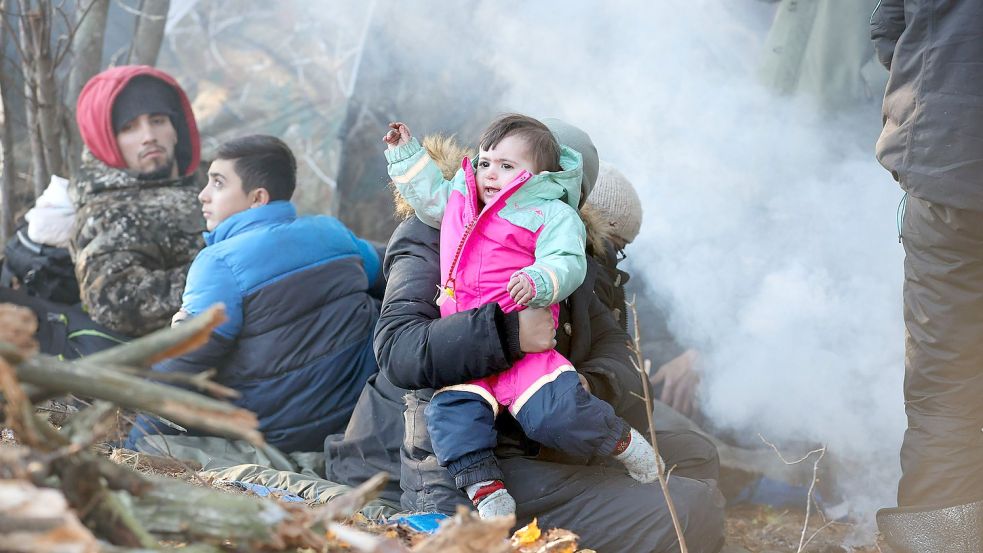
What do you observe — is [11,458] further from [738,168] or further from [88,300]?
[738,168]

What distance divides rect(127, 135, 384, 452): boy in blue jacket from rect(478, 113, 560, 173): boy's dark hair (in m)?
1.08

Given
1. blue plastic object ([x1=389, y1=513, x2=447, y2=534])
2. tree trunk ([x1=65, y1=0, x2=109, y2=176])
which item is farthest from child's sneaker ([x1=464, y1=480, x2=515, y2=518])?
tree trunk ([x1=65, y1=0, x2=109, y2=176])

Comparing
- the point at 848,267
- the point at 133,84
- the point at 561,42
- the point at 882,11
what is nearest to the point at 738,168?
the point at 848,267

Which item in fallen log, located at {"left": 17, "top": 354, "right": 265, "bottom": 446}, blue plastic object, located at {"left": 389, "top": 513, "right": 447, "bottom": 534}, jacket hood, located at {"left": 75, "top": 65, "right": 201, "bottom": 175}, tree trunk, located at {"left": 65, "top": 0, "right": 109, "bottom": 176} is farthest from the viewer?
tree trunk, located at {"left": 65, "top": 0, "right": 109, "bottom": 176}

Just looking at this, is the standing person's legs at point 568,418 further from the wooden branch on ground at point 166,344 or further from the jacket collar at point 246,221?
the jacket collar at point 246,221

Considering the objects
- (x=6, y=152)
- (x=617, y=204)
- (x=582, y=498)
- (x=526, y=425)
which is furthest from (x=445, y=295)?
(x=6, y=152)

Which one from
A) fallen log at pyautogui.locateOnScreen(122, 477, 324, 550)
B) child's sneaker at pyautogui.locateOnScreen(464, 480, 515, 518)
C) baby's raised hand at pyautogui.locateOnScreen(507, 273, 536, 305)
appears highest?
fallen log at pyautogui.locateOnScreen(122, 477, 324, 550)

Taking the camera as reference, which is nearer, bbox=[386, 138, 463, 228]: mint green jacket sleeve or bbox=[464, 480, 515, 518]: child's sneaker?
bbox=[464, 480, 515, 518]: child's sneaker

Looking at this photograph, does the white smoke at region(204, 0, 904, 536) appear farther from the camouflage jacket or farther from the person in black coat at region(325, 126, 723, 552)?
the camouflage jacket

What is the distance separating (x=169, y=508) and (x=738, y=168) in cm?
384

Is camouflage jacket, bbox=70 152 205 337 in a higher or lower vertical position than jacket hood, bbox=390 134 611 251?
lower

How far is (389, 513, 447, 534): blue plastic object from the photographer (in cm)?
242

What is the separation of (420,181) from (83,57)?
3.15 m

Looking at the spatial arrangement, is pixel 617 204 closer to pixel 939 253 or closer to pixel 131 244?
pixel 939 253
